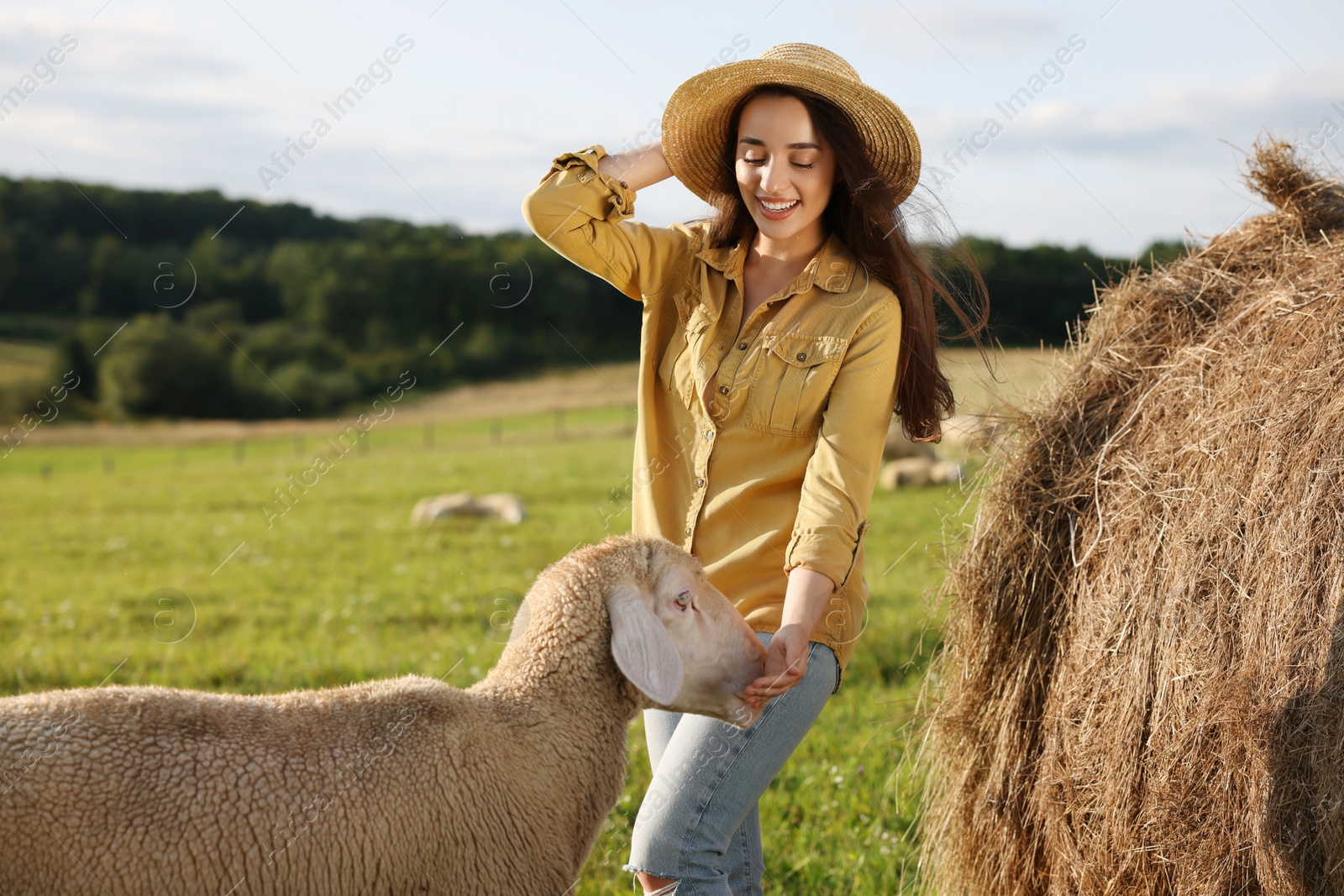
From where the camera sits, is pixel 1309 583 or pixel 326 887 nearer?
pixel 326 887

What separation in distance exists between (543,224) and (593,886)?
2.81 metres

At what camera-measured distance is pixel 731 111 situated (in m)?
3.65

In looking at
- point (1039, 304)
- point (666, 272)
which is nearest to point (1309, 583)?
point (666, 272)

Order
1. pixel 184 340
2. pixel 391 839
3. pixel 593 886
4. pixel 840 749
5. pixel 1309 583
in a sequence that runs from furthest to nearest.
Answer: pixel 184 340 < pixel 840 749 < pixel 593 886 < pixel 1309 583 < pixel 391 839

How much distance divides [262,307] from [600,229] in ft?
257

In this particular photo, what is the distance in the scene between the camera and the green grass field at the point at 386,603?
504cm

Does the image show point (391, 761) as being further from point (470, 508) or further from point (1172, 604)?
point (470, 508)

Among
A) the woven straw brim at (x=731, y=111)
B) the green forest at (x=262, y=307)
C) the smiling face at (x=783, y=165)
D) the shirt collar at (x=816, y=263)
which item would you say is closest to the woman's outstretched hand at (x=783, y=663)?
the shirt collar at (x=816, y=263)

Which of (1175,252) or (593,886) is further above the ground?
(1175,252)

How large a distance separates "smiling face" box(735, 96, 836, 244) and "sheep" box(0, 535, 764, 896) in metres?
1.16

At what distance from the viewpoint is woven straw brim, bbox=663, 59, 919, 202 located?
3.38 meters

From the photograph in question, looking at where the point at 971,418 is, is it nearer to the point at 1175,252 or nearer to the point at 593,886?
the point at 1175,252

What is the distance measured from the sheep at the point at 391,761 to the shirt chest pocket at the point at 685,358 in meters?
0.60

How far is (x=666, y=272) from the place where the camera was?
3785 mm
